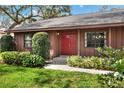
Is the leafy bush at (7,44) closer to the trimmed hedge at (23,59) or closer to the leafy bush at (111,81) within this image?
the trimmed hedge at (23,59)

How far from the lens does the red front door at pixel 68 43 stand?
18061 mm

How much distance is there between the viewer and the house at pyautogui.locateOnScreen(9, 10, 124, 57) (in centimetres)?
1514

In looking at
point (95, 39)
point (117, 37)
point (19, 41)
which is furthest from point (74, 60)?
point (19, 41)

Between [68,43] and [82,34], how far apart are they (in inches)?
73.5

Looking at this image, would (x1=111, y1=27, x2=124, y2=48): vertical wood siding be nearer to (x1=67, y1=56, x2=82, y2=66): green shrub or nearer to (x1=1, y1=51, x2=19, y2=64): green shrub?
(x1=67, y1=56, x2=82, y2=66): green shrub

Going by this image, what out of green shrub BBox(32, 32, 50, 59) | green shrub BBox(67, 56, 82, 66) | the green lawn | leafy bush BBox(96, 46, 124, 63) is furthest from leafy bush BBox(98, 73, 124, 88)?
green shrub BBox(32, 32, 50, 59)

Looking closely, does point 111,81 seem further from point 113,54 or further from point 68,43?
point 68,43

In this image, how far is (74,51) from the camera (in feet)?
59.4

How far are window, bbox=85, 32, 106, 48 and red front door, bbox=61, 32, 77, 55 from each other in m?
1.43

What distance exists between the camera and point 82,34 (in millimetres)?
16859
